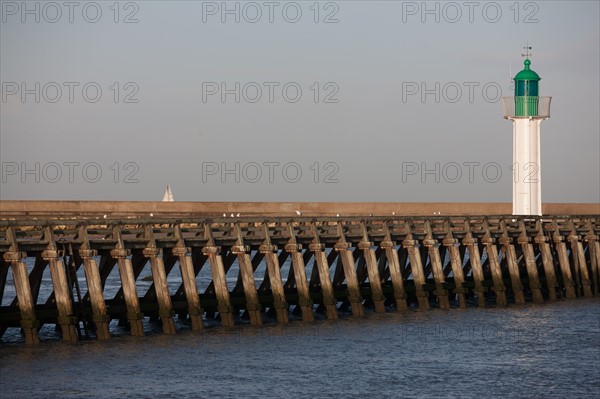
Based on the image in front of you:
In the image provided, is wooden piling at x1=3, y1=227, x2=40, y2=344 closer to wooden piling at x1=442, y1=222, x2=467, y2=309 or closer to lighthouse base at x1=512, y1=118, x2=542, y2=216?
wooden piling at x1=442, y1=222, x2=467, y2=309

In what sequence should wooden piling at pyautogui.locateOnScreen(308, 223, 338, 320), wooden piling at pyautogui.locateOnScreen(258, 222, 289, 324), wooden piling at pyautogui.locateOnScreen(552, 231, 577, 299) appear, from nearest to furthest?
1. wooden piling at pyautogui.locateOnScreen(258, 222, 289, 324)
2. wooden piling at pyautogui.locateOnScreen(308, 223, 338, 320)
3. wooden piling at pyautogui.locateOnScreen(552, 231, 577, 299)

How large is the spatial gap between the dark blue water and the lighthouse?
1277 centimetres

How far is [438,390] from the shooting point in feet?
80.6

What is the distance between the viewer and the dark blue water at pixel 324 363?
24.3 metres

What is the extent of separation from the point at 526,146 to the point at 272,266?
17.4m

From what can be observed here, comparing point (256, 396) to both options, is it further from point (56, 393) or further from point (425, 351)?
point (425, 351)

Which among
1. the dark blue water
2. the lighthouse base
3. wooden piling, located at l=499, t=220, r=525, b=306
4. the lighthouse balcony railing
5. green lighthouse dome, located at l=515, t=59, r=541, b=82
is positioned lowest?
the dark blue water

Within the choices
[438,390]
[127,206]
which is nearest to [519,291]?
[438,390]

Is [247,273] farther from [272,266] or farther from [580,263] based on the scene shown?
[580,263]

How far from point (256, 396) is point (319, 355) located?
4.52m

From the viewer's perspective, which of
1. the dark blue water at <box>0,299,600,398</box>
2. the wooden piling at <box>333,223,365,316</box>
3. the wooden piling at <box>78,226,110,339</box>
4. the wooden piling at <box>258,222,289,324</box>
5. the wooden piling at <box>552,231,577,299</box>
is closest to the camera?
the dark blue water at <box>0,299,600,398</box>

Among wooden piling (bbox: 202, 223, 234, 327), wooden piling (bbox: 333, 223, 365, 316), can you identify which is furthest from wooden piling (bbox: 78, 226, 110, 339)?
wooden piling (bbox: 333, 223, 365, 316)

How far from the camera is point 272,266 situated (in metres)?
31.4

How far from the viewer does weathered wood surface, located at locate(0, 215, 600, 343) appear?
27344 millimetres
